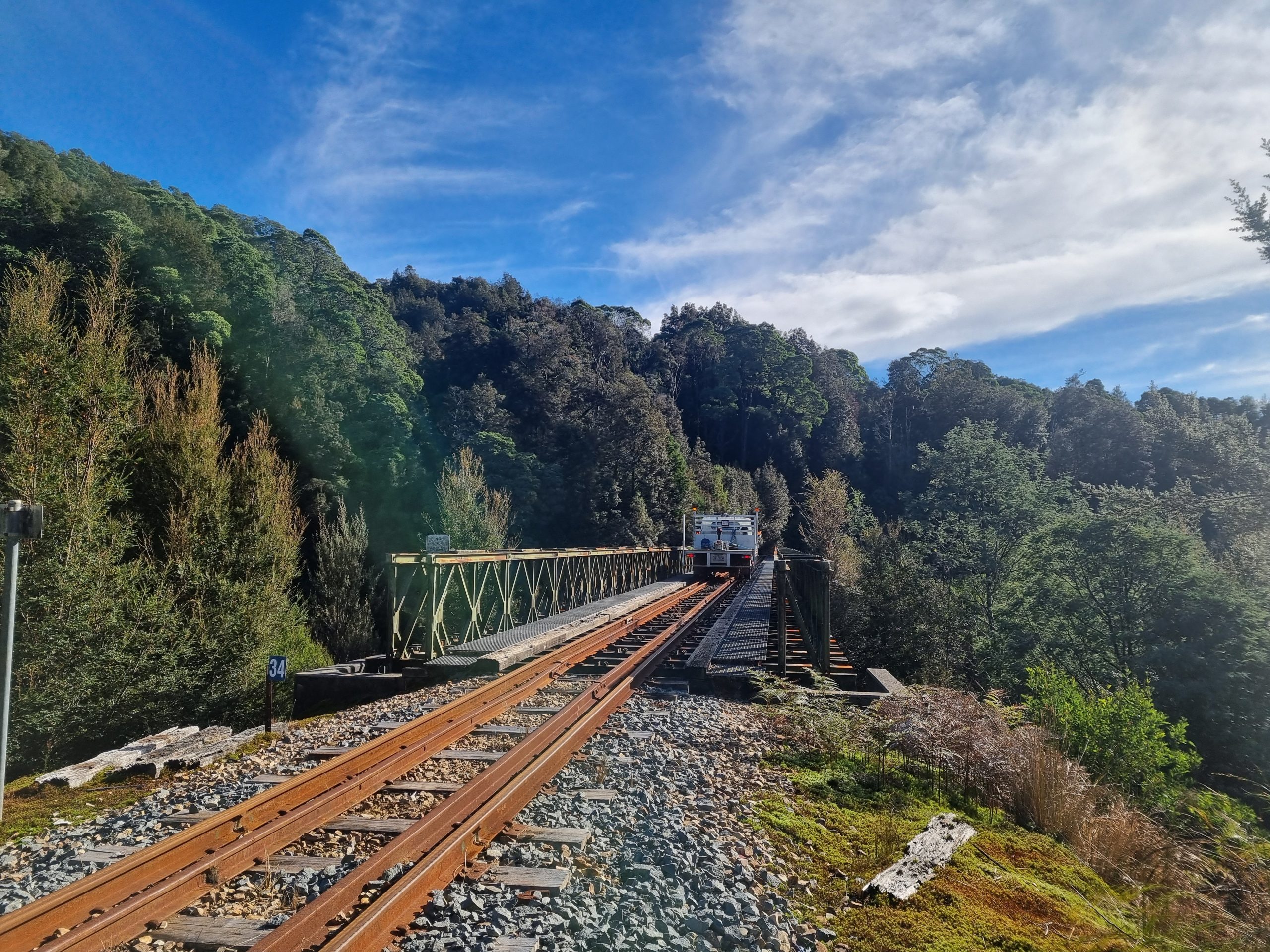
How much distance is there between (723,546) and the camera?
30.8 m

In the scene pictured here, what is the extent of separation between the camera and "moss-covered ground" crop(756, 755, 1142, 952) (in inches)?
127

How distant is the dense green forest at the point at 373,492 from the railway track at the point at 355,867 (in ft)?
21.8

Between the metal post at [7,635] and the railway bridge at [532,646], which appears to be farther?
the railway bridge at [532,646]

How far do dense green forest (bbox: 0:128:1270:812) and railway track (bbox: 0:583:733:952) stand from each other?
6.63m

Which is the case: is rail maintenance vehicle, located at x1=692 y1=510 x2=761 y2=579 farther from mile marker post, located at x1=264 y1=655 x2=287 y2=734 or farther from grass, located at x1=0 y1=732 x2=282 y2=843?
grass, located at x1=0 y1=732 x2=282 y2=843

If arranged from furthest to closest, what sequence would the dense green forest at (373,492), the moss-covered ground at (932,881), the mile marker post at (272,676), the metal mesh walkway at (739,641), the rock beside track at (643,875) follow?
the dense green forest at (373,492), the metal mesh walkway at (739,641), the mile marker post at (272,676), the moss-covered ground at (932,881), the rock beside track at (643,875)

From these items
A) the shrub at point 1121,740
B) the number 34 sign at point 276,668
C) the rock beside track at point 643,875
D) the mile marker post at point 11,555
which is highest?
the mile marker post at point 11,555

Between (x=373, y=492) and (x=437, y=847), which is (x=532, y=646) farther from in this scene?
(x=373, y=492)

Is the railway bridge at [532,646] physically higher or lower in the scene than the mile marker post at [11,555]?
lower

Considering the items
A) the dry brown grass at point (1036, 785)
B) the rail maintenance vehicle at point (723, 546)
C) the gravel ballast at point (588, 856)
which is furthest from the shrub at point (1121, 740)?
the rail maintenance vehicle at point (723, 546)

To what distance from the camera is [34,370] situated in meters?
9.53

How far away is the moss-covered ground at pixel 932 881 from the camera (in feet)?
10.6

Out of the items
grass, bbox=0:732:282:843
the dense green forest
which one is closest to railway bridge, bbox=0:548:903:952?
grass, bbox=0:732:282:843

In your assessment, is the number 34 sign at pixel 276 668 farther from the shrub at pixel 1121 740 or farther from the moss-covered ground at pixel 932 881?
the shrub at pixel 1121 740
